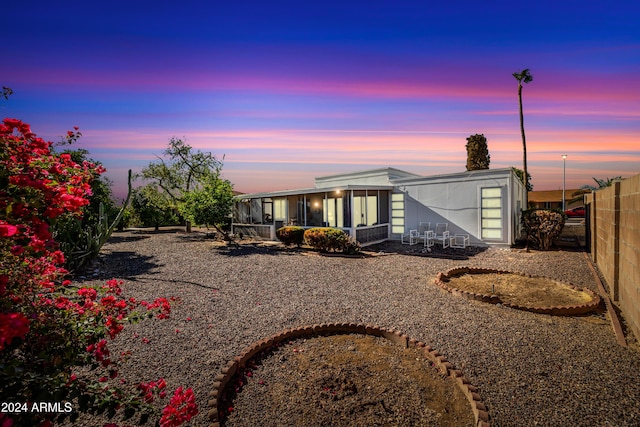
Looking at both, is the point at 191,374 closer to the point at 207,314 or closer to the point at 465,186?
the point at 207,314

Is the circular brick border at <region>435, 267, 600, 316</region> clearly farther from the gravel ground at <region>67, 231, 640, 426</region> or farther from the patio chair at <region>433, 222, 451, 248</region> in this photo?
the patio chair at <region>433, 222, 451, 248</region>

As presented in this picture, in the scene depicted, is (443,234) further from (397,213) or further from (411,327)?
(411,327)

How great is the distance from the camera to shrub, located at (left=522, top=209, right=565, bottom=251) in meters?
12.4

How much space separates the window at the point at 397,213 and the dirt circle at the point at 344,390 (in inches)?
465

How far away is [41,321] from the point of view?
2.26m

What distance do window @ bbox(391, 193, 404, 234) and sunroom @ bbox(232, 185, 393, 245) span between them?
0.96 feet

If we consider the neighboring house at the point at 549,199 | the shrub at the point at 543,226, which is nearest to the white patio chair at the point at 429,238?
the shrub at the point at 543,226

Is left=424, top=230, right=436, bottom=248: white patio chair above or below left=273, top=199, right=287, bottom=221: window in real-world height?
below

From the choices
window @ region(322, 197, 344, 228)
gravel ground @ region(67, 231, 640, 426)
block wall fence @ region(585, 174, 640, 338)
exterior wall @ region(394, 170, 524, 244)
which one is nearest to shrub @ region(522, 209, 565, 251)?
exterior wall @ region(394, 170, 524, 244)

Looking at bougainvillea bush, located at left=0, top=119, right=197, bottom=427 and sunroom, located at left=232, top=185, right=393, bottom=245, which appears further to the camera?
sunroom, located at left=232, top=185, right=393, bottom=245

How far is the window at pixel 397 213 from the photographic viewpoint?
16031 mm

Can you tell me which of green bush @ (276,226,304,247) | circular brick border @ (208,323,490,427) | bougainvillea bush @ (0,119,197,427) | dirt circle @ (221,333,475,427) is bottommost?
dirt circle @ (221,333,475,427)

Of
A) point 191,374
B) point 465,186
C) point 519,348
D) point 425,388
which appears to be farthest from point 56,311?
point 465,186

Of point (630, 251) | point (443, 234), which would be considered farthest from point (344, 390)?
point (443, 234)
